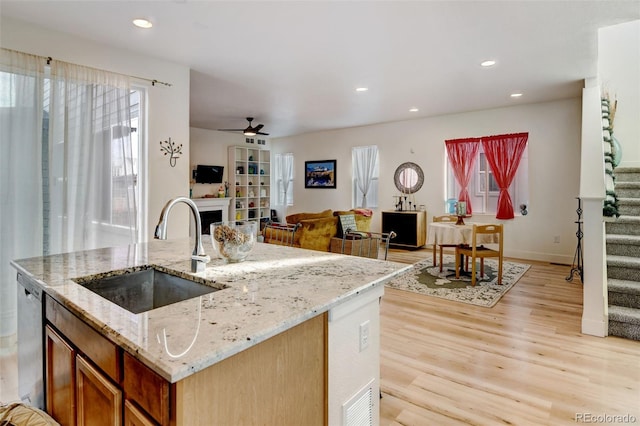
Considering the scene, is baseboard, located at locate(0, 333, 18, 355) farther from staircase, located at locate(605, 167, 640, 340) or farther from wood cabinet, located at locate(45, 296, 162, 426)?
staircase, located at locate(605, 167, 640, 340)

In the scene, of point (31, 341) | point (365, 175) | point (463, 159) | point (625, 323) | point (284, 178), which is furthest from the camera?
point (284, 178)

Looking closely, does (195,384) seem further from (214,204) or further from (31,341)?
(214,204)

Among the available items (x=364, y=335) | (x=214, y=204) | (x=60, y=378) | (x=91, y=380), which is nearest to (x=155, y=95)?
(x=60, y=378)

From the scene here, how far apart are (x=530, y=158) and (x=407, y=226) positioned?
2480mm

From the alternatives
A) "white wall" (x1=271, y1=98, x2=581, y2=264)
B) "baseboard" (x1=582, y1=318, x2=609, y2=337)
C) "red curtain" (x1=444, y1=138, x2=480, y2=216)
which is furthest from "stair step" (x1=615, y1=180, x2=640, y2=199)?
"red curtain" (x1=444, y1=138, x2=480, y2=216)

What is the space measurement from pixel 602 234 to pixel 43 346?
402cm

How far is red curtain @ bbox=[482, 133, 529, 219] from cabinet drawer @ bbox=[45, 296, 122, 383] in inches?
256

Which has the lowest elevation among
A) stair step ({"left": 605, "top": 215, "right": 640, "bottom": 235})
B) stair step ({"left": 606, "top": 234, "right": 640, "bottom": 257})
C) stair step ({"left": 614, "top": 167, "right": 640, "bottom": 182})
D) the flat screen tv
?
stair step ({"left": 606, "top": 234, "right": 640, "bottom": 257})

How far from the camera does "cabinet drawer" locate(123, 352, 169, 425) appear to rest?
0.84 m

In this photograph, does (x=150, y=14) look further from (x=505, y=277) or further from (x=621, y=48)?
(x=621, y=48)

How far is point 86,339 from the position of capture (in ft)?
3.89

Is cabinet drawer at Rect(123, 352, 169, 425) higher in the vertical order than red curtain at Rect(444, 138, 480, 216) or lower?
lower

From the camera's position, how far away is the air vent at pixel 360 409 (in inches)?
54.1

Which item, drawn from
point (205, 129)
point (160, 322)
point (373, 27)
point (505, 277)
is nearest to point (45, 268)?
point (160, 322)
